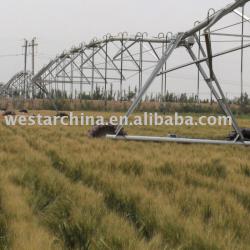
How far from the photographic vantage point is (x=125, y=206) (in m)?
4.27

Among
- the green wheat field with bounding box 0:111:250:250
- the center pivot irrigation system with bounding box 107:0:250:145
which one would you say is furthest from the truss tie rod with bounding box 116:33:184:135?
the green wheat field with bounding box 0:111:250:250

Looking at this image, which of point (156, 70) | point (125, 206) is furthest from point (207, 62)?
point (125, 206)

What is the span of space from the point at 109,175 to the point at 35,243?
103 inches

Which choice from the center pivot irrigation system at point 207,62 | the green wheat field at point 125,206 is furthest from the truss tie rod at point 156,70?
the green wheat field at point 125,206

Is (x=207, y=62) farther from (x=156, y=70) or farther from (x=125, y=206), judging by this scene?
(x=125, y=206)

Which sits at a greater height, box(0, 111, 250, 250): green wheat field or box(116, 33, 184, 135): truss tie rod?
box(116, 33, 184, 135): truss tie rod

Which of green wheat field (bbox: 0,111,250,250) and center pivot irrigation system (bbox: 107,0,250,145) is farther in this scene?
center pivot irrigation system (bbox: 107,0,250,145)

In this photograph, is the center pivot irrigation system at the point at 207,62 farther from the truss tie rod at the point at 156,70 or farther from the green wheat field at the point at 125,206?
the green wheat field at the point at 125,206

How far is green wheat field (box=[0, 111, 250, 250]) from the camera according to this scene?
3.14 m

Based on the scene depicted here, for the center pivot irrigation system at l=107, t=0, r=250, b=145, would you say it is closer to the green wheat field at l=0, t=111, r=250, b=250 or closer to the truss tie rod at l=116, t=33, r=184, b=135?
the truss tie rod at l=116, t=33, r=184, b=135

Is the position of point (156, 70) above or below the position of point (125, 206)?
above

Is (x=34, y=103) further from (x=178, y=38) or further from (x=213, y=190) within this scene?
(x=213, y=190)

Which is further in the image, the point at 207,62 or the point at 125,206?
the point at 207,62

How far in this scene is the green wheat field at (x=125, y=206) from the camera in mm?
3145
